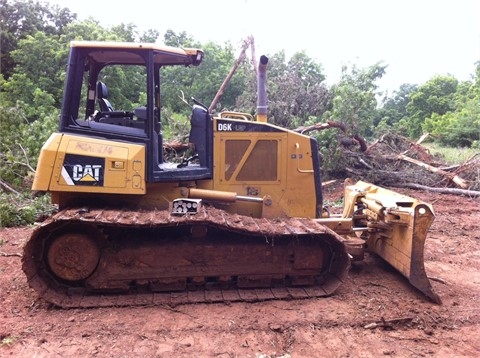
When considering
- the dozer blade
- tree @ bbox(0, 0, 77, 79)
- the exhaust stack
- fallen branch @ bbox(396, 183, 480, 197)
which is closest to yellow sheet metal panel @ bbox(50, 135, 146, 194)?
the exhaust stack

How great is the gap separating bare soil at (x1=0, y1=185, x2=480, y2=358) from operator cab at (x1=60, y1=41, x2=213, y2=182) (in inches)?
57.6

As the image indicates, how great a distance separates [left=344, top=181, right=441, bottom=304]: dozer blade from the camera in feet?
15.5

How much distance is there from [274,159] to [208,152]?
29.7 inches

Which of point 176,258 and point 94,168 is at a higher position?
point 94,168

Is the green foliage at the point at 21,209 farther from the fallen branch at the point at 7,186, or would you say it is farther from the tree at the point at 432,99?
the tree at the point at 432,99

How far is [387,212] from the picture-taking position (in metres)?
5.05

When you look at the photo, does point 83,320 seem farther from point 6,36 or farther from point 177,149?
point 6,36

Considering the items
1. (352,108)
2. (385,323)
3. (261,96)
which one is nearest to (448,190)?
(352,108)

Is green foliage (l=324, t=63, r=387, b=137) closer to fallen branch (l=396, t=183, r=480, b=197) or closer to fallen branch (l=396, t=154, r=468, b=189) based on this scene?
fallen branch (l=396, t=154, r=468, b=189)

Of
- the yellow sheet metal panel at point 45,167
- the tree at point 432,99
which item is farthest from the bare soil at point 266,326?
the tree at point 432,99

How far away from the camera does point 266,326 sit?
4.10 m

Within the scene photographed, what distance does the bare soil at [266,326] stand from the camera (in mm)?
3721

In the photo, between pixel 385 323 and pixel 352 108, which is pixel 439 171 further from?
pixel 385 323

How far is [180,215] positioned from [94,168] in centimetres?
96
